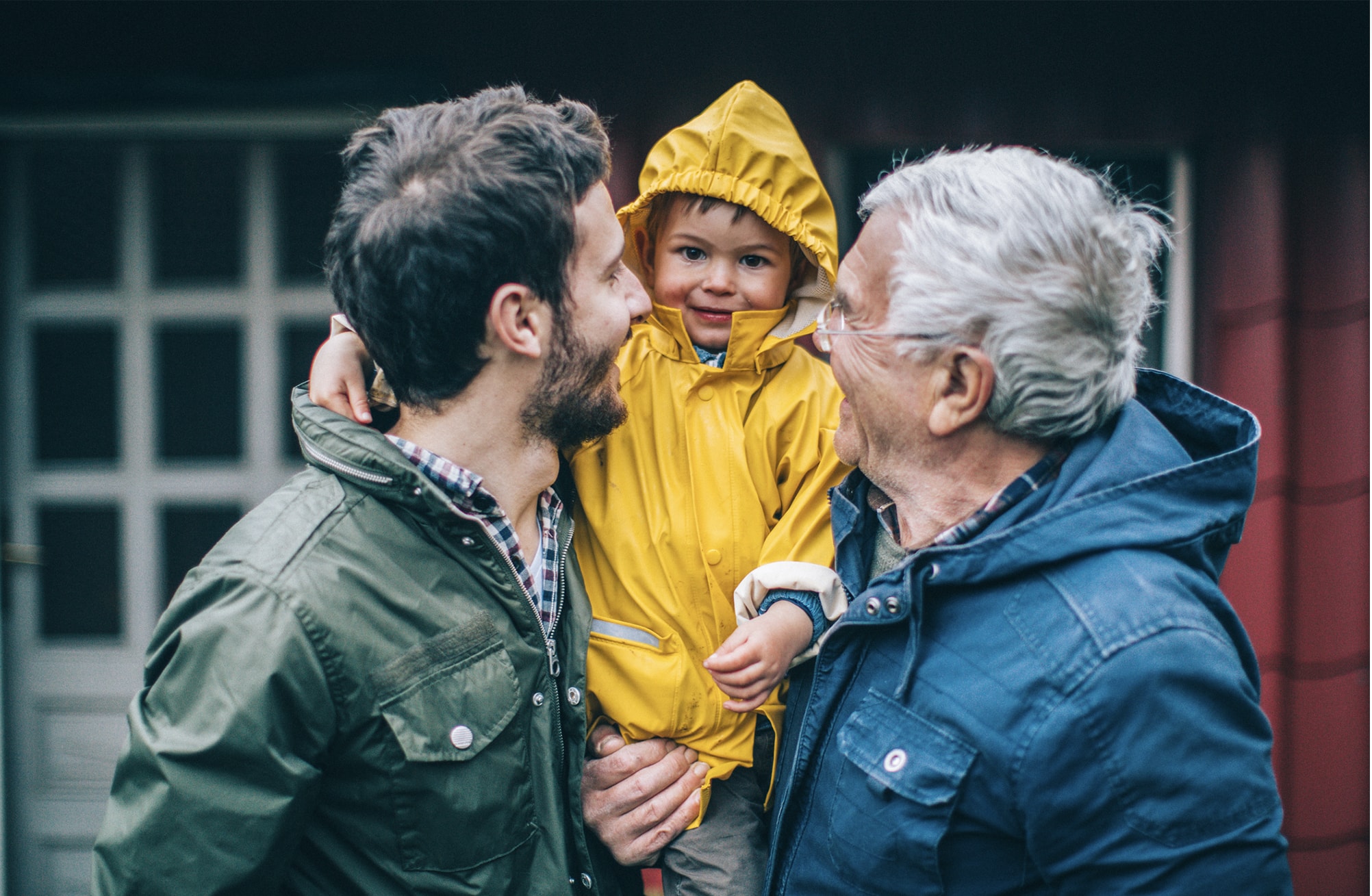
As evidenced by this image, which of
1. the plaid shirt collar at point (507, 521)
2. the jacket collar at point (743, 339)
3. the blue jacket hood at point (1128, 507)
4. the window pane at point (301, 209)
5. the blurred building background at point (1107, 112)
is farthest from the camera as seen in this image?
the window pane at point (301, 209)

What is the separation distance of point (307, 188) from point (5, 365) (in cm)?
134

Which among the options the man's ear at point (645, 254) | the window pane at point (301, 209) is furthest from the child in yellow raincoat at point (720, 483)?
the window pane at point (301, 209)

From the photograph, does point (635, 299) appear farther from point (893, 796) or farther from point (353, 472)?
point (893, 796)

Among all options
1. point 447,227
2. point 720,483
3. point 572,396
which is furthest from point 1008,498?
point 447,227

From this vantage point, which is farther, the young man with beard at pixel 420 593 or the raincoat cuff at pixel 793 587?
the raincoat cuff at pixel 793 587

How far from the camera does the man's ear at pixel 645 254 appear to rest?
83.3 inches

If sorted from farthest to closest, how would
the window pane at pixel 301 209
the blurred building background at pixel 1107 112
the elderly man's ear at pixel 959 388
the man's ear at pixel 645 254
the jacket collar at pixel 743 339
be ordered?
the window pane at pixel 301 209
the blurred building background at pixel 1107 112
the man's ear at pixel 645 254
the jacket collar at pixel 743 339
the elderly man's ear at pixel 959 388

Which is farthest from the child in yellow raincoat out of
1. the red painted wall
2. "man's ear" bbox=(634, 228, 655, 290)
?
the red painted wall

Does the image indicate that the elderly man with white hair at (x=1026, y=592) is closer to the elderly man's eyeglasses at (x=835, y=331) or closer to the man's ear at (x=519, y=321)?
the elderly man's eyeglasses at (x=835, y=331)

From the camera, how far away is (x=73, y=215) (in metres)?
3.54

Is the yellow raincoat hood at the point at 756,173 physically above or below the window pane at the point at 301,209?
below

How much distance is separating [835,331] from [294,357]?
8.98ft

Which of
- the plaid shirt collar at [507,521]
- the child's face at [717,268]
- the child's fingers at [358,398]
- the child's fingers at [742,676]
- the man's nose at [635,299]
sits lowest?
the child's fingers at [742,676]

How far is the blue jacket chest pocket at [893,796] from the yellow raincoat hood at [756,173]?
858mm
